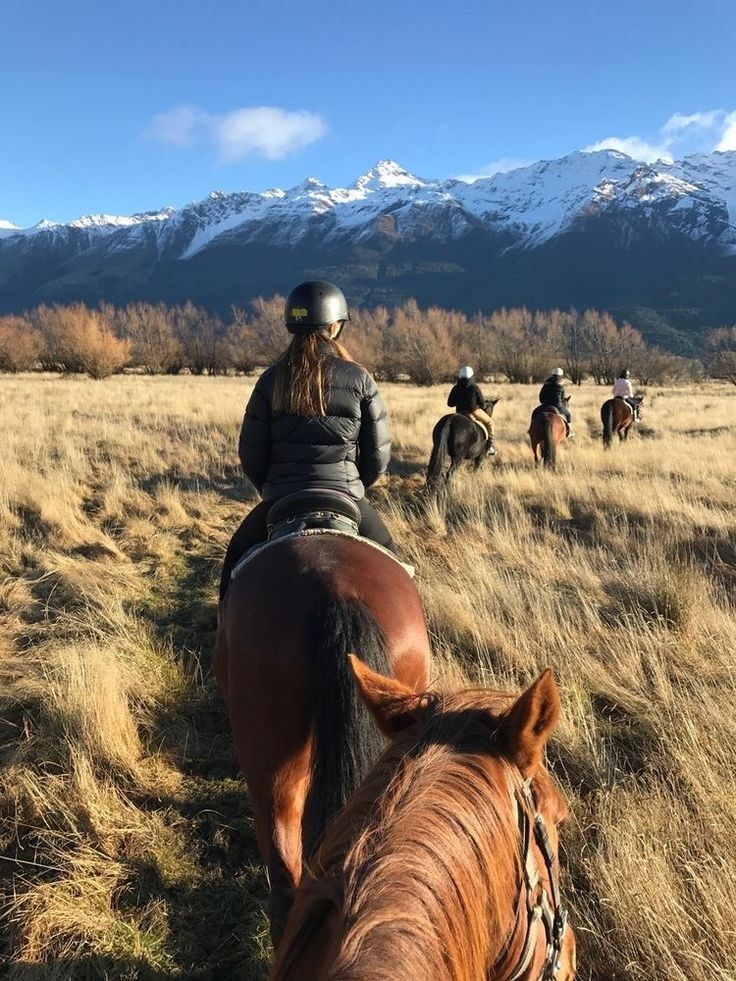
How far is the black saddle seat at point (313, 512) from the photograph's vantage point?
2537 millimetres

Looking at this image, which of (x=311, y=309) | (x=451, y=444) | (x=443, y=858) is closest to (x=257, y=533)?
(x=311, y=309)

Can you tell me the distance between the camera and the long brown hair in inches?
103

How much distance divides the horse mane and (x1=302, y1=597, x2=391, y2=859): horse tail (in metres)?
0.64

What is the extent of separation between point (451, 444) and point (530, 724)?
28.8 ft

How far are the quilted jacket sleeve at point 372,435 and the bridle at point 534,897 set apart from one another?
196cm

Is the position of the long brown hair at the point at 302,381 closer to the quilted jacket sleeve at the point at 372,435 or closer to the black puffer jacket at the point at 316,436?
the black puffer jacket at the point at 316,436

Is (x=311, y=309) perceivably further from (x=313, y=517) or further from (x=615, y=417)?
(x=615, y=417)

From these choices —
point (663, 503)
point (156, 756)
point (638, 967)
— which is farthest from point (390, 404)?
point (638, 967)

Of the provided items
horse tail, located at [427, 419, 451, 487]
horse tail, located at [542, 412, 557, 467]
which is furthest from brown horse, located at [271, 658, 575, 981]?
horse tail, located at [542, 412, 557, 467]

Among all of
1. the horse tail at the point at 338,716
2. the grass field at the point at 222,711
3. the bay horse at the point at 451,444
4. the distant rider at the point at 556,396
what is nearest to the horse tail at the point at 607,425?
the distant rider at the point at 556,396

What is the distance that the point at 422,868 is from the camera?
34.6 inches

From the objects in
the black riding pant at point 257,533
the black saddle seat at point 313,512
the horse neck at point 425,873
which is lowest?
the black riding pant at point 257,533

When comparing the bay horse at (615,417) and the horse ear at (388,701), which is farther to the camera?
the bay horse at (615,417)

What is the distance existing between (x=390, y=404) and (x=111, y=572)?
1488cm
